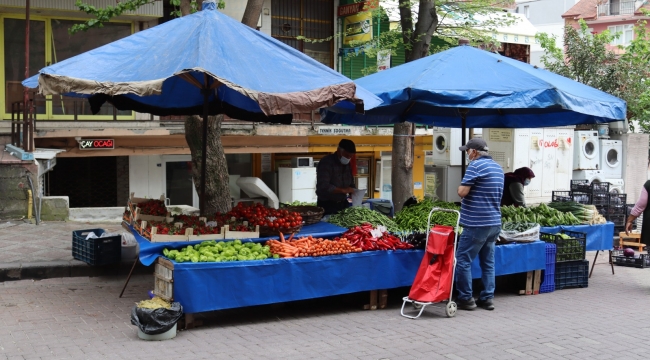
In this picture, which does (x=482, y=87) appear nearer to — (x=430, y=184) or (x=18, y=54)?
(x=18, y=54)

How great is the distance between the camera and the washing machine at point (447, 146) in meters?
22.0

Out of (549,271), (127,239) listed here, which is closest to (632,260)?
(549,271)

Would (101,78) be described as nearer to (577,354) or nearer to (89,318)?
(89,318)

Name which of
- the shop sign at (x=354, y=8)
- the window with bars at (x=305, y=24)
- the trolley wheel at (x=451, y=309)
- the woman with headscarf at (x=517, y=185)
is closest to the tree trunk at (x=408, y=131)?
the woman with headscarf at (x=517, y=185)

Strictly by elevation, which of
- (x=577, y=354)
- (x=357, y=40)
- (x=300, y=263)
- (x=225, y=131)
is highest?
(x=357, y=40)

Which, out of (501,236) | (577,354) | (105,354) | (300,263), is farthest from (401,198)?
(105,354)

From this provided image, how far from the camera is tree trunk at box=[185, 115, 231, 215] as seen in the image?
11398 mm

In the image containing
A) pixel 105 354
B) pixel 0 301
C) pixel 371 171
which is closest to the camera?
pixel 105 354

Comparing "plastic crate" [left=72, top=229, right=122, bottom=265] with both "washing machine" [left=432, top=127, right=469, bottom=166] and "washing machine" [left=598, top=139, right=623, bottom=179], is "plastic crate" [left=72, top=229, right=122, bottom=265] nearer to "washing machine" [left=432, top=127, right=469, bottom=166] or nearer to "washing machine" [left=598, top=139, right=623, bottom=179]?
"washing machine" [left=432, top=127, right=469, bottom=166]

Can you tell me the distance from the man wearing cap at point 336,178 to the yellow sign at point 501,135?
11.9 metres

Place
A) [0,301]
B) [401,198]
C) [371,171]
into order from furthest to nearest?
1. [371,171]
2. [401,198]
3. [0,301]

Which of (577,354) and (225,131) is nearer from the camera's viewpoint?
(577,354)

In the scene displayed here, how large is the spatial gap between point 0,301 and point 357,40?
13.7 metres

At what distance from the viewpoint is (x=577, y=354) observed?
21.8ft
